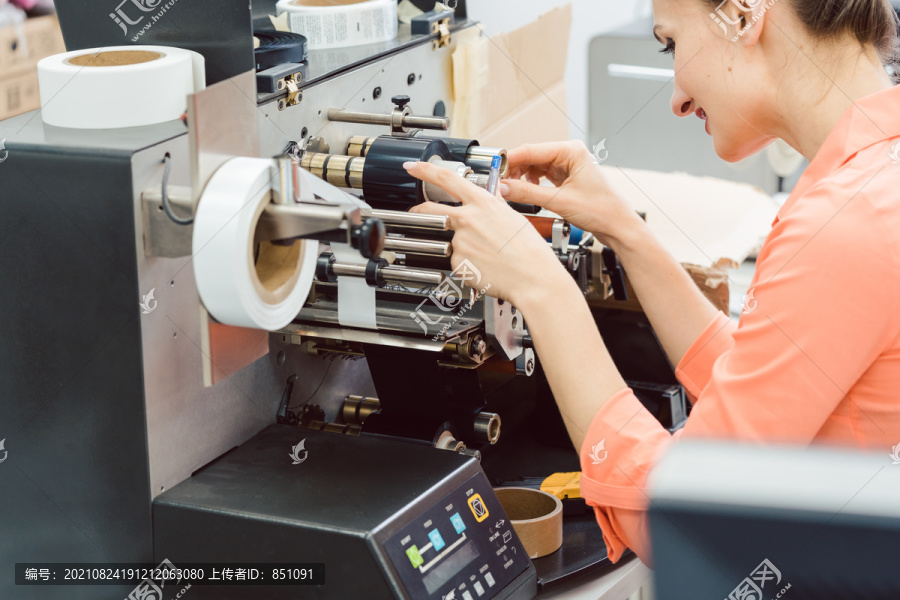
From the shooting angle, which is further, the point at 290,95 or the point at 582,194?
the point at 582,194

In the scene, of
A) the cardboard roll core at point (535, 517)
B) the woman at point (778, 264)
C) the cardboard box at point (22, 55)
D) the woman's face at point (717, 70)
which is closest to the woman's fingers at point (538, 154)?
the woman at point (778, 264)

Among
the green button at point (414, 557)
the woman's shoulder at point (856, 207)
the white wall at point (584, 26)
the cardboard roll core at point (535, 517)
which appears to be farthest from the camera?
the white wall at point (584, 26)

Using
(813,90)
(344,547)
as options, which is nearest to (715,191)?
(813,90)

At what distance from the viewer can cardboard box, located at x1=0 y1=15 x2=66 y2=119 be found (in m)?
1.86

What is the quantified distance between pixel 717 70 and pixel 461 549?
59 centimetres

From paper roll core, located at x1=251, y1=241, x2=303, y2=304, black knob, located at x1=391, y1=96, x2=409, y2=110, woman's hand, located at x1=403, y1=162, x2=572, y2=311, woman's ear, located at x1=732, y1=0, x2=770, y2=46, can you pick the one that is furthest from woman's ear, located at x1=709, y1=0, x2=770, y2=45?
paper roll core, located at x1=251, y1=241, x2=303, y2=304

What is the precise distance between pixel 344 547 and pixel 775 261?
0.50m

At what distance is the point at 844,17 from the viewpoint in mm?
969

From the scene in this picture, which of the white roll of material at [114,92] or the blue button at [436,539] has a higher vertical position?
the white roll of material at [114,92]

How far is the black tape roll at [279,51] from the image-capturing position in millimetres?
1133

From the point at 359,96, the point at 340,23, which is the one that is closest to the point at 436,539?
the point at 359,96

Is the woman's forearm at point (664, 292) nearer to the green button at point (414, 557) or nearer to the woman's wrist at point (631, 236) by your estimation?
the woman's wrist at point (631, 236)

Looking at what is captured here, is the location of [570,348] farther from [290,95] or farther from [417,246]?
[290,95]

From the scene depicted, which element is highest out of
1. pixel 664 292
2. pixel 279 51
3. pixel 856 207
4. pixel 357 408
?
pixel 279 51
